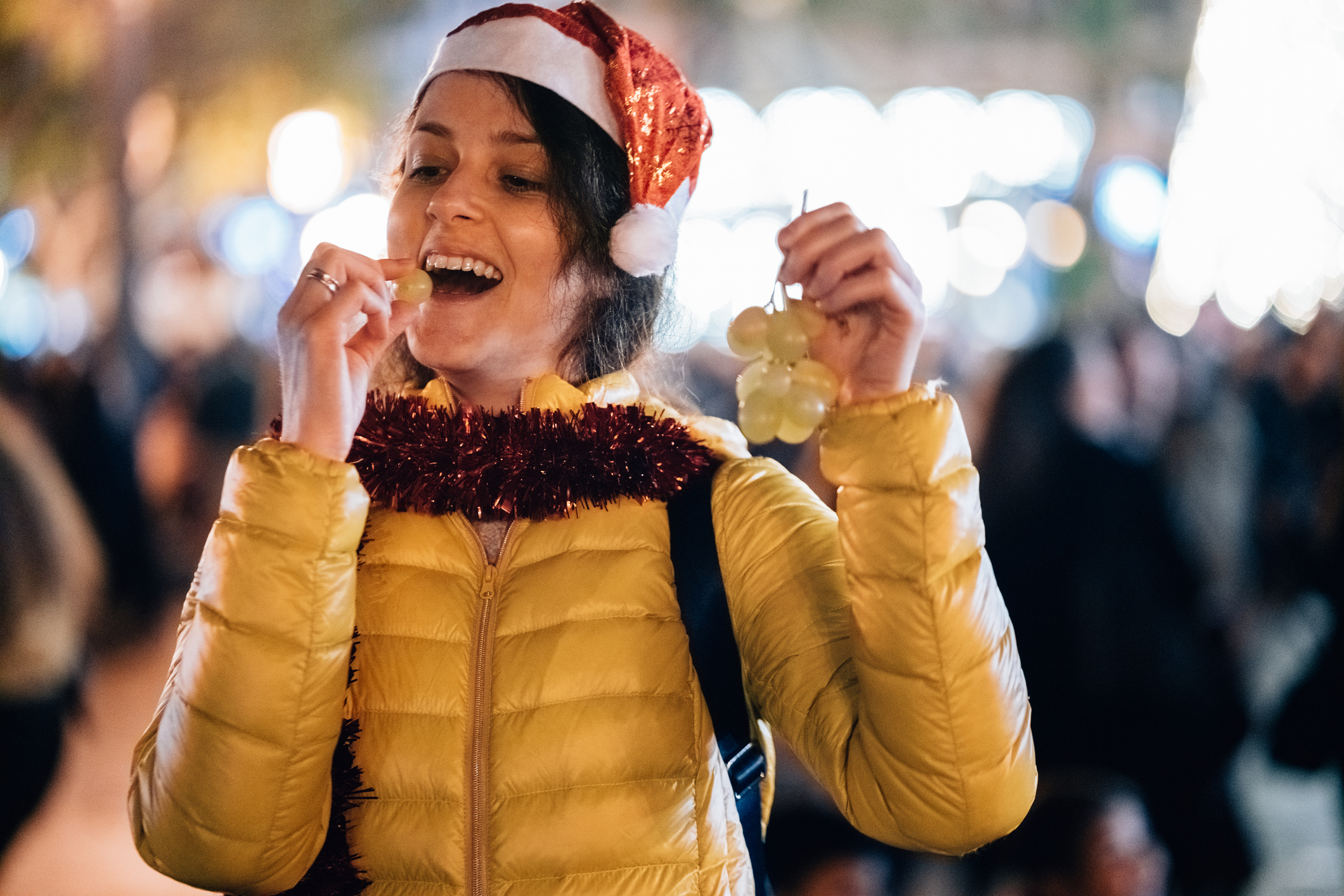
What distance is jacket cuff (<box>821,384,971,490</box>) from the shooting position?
4.43 feet

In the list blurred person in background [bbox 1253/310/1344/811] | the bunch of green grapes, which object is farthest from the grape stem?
blurred person in background [bbox 1253/310/1344/811]

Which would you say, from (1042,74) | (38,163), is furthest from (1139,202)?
(38,163)

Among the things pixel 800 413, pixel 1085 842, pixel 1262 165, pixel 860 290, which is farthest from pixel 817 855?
pixel 1262 165

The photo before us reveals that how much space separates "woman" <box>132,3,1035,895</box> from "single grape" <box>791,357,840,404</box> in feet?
0.13

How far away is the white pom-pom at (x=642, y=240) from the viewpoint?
5.92ft

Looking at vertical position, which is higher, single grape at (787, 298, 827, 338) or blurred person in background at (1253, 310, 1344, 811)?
single grape at (787, 298, 827, 338)

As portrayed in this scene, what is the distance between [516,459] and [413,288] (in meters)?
0.29

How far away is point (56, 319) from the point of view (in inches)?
384

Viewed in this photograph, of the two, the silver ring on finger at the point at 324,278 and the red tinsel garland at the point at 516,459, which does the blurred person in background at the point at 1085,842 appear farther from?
the silver ring on finger at the point at 324,278

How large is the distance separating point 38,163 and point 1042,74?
1830 cm

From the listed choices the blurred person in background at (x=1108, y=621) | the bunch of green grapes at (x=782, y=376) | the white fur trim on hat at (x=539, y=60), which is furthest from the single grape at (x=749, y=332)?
the blurred person in background at (x=1108, y=621)

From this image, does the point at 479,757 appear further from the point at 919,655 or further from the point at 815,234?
the point at 815,234

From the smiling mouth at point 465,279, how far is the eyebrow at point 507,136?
212 millimetres

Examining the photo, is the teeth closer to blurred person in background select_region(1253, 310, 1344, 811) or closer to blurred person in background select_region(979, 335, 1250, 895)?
blurred person in background select_region(979, 335, 1250, 895)
